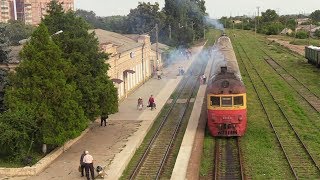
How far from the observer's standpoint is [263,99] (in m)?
32.8

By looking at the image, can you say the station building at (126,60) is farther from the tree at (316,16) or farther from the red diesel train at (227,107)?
the tree at (316,16)

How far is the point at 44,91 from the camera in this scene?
1941cm

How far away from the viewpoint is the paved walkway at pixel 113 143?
18375 mm

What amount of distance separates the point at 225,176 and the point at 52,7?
474 inches

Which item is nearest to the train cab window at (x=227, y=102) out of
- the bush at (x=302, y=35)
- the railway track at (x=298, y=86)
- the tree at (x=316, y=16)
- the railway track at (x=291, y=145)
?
the railway track at (x=291, y=145)

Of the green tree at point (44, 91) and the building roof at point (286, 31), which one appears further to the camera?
the building roof at point (286, 31)

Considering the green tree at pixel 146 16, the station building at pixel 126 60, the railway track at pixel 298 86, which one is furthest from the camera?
the green tree at pixel 146 16

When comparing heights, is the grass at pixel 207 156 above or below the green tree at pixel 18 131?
below

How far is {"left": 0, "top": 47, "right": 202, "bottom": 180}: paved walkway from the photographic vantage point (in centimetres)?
1838

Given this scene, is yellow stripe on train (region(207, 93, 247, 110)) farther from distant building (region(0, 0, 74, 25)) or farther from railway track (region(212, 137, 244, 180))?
distant building (region(0, 0, 74, 25))

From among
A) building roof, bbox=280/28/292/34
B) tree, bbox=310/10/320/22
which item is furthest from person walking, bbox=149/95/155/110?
tree, bbox=310/10/320/22

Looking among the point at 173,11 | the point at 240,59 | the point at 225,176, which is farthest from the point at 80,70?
the point at 173,11

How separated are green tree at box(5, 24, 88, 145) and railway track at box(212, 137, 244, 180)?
6370mm

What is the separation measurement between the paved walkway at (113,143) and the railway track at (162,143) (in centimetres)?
66
